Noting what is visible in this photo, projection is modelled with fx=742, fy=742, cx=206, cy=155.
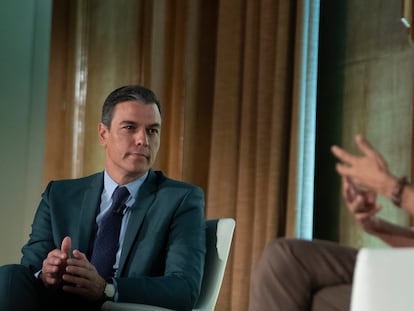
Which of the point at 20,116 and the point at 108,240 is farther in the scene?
the point at 20,116

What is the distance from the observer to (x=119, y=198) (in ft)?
7.58

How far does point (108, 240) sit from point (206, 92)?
127 centimetres

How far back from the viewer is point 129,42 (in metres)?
3.82

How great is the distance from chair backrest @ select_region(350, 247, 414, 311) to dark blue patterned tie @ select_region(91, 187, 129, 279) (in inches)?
51.4

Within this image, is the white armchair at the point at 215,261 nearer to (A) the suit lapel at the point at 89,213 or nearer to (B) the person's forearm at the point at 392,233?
(A) the suit lapel at the point at 89,213

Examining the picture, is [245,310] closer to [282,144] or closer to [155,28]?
[282,144]

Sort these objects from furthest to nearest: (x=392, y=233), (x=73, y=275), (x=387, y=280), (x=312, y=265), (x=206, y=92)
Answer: (x=206, y=92) < (x=73, y=275) < (x=392, y=233) < (x=312, y=265) < (x=387, y=280)

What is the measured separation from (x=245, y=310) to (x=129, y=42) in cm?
156

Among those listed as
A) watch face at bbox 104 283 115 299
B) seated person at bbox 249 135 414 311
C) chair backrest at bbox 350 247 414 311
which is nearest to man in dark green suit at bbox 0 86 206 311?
watch face at bbox 104 283 115 299

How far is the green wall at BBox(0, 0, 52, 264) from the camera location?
4180 millimetres

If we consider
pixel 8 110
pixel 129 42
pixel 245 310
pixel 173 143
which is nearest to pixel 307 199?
pixel 245 310

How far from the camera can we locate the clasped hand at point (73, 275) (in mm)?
1904

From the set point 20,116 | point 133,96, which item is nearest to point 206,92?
point 133,96

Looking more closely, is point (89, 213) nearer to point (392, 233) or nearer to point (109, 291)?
point (109, 291)
